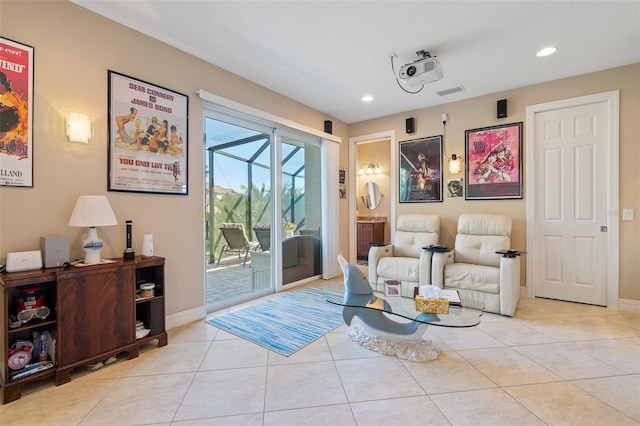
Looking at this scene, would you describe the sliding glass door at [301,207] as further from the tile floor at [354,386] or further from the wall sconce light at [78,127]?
the wall sconce light at [78,127]

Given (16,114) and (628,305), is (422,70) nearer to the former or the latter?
(16,114)

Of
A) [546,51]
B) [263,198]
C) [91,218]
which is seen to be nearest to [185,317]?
[91,218]

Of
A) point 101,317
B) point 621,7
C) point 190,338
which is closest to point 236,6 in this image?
point 101,317

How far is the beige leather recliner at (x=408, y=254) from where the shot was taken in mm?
3510

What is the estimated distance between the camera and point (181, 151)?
110 inches

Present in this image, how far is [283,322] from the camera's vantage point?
288 centimetres

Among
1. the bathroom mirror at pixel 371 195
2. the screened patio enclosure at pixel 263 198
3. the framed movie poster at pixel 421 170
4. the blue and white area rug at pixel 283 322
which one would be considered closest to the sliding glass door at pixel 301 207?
the screened patio enclosure at pixel 263 198

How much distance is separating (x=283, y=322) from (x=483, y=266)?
2.30 m

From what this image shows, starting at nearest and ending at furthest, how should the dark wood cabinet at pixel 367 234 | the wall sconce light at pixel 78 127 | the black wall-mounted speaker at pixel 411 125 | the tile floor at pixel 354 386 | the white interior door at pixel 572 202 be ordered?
1. the tile floor at pixel 354 386
2. the wall sconce light at pixel 78 127
3. the white interior door at pixel 572 202
4. the black wall-mounted speaker at pixel 411 125
5. the dark wood cabinet at pixel 367 234

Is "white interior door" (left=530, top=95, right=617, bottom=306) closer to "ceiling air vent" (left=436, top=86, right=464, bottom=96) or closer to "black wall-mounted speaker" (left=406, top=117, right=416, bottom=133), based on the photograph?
"ceiling air vent" (left=436, top=86, right=464, bottom=96)

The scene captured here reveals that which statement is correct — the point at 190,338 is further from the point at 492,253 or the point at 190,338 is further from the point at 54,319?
the point at 492,253

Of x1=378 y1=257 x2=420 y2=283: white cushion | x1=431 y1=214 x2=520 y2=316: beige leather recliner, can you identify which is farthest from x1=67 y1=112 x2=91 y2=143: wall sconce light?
x1=431 y1=214 x2=520 y2=316: beige leather recliner

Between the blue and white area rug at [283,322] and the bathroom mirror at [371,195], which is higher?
the bathroom mirror at [371,195]

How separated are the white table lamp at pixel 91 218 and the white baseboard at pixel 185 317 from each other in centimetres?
97
